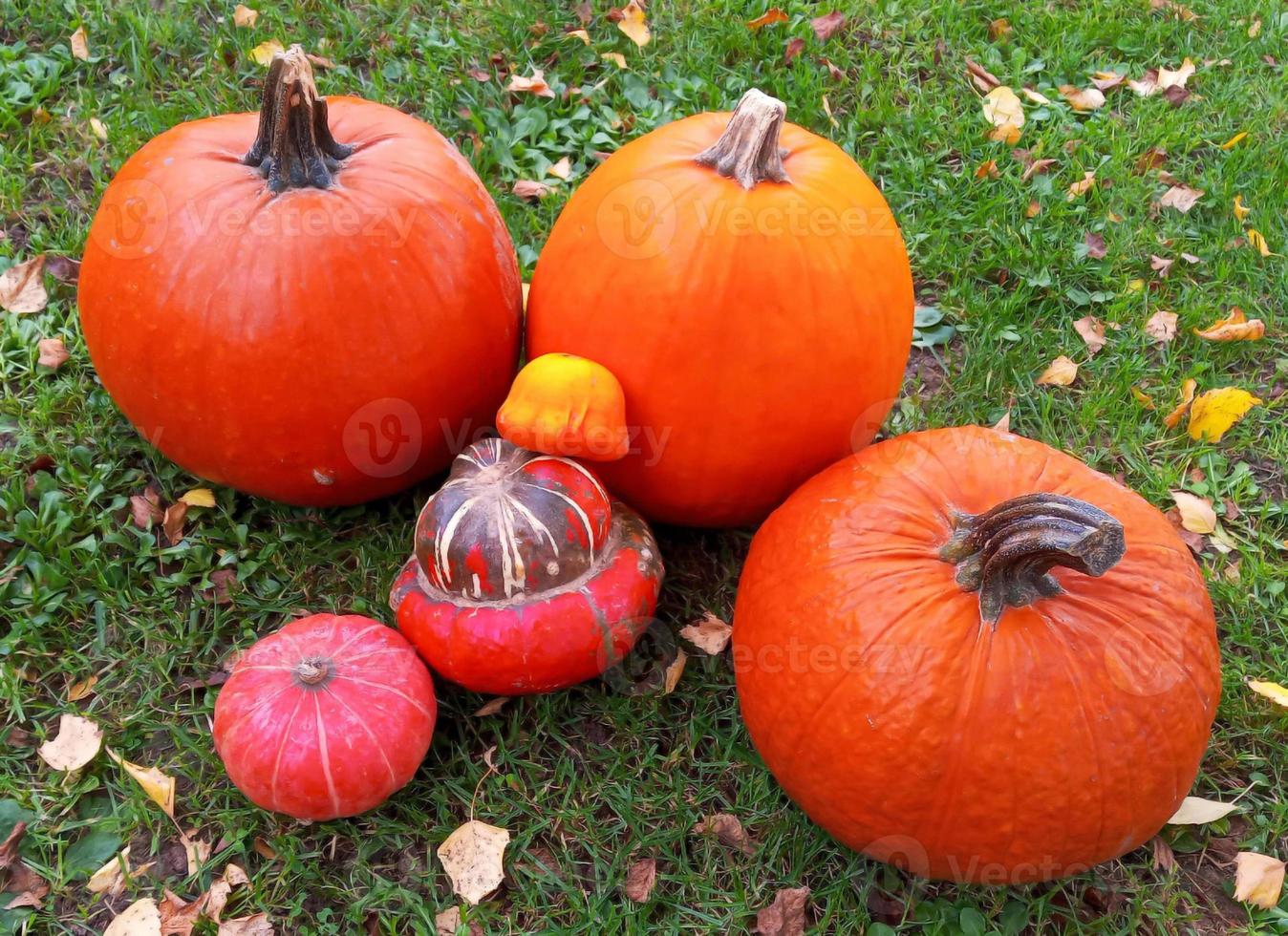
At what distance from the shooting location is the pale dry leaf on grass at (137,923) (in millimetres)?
2219

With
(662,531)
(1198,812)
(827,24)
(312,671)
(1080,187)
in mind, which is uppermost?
(827,24)

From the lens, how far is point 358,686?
7.43 feet

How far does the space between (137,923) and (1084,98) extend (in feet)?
15.1

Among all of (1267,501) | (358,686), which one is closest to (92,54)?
(358,686)

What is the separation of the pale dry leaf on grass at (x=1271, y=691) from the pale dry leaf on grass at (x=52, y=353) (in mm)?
3671

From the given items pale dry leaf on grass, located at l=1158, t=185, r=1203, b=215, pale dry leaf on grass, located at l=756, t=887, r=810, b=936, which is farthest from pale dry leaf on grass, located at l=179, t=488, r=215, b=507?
pale dry leaf on grass, located at l=1158, t=185, r=1203, b=215

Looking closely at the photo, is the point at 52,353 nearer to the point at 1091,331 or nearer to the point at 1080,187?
the point at 1091,331

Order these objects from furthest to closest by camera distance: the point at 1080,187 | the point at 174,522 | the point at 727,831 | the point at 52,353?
the point at 1080,187, the point at 52,353, the point at 174,522, the point at 727,831

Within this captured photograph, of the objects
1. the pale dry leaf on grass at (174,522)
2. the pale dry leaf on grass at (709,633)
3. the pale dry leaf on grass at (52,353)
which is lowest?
the pale dry leaf on grass at (709,633)

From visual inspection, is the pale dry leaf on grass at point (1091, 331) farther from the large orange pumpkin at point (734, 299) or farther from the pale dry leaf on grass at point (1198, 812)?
the pale dry leaf on grass at point (1198, 812)

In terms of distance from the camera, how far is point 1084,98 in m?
4.38

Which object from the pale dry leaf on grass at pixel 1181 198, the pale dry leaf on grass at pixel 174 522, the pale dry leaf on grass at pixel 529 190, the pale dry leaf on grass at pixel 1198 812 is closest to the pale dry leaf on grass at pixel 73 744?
the pale dry leaf on grass at pixel 174 522

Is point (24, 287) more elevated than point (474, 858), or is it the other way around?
point (24, 287)

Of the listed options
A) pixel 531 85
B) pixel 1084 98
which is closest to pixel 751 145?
pixel 531 85
